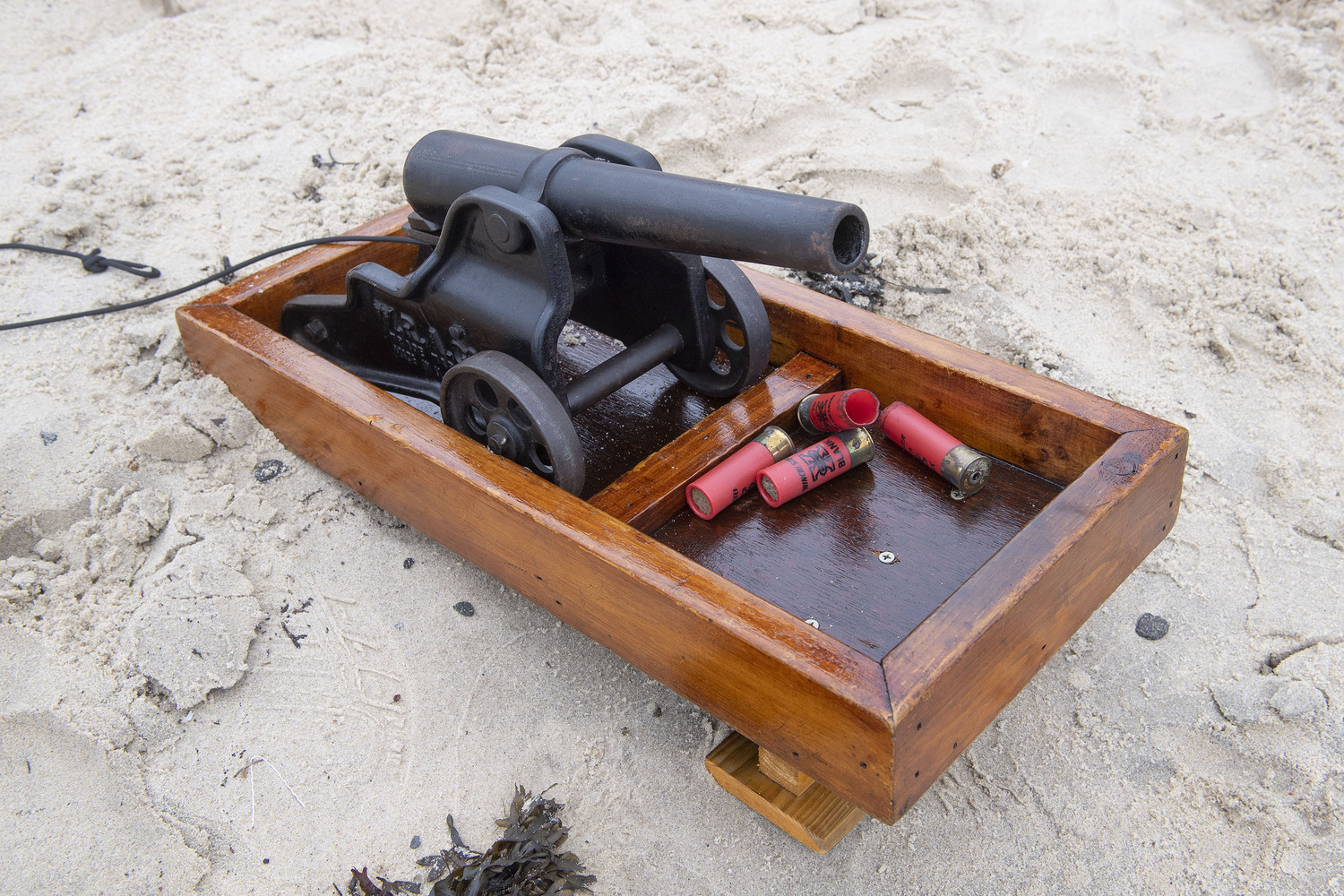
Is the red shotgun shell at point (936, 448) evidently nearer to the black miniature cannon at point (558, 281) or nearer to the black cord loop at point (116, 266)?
the black miniature cannon at point (558, 281)

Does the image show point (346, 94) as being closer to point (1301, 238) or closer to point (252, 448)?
point (252, 448)

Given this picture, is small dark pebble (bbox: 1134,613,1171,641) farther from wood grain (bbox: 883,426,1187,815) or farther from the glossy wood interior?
the glossy wood interior

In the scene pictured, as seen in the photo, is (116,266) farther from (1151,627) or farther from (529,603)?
(1151,627)

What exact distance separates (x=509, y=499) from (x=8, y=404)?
1.66 meters

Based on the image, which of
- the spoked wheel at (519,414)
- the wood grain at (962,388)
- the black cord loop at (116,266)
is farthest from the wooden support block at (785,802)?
the black cord loop at (116,266)

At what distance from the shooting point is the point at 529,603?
2330 millimetres

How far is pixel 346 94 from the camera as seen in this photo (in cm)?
399

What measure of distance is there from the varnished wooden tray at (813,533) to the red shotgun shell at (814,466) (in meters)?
0.05

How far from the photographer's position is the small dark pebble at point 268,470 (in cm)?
255

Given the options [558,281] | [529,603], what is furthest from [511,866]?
[558,281]

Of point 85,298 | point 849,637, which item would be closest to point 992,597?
point 849,637

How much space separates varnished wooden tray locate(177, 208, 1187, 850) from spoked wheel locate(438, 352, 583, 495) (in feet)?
0.20

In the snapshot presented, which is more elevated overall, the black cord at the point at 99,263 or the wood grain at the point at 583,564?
the wood grain at the point at 583,564

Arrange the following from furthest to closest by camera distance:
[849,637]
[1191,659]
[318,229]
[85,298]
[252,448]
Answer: [318,229], [85,298], [252,448], [1191,659], [849,637]
